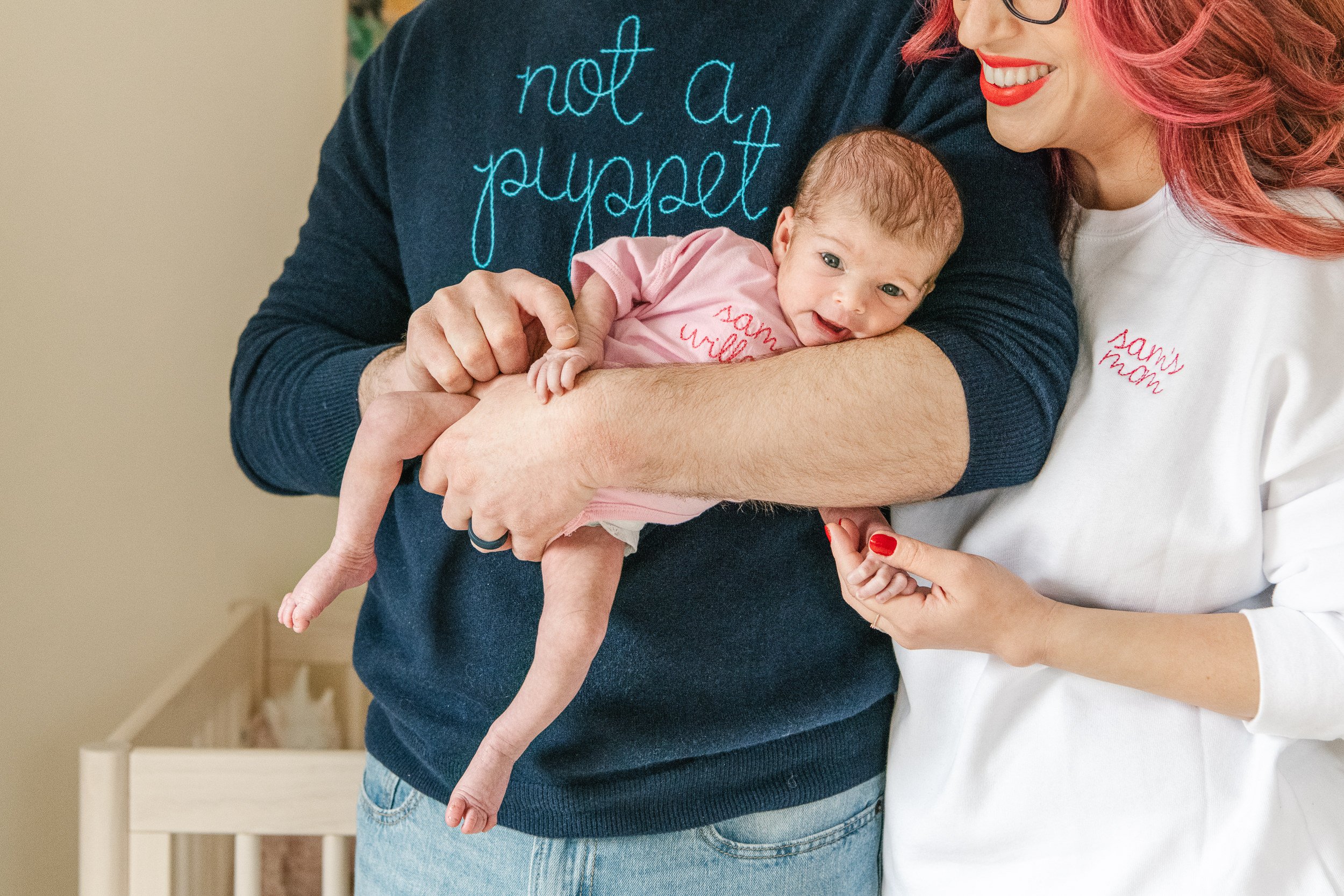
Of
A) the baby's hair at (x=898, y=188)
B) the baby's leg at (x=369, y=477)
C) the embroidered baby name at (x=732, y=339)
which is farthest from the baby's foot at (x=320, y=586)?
the baby's hair at (x=898, y=188)

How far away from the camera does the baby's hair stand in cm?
96

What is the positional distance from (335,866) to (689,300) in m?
1.08

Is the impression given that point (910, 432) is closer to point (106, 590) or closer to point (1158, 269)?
point (1158, 269)

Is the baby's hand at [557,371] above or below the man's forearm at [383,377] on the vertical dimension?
above

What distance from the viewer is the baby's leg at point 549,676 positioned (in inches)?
37.2

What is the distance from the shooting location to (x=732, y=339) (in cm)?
100

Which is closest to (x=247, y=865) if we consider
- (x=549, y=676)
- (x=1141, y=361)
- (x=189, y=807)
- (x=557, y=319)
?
(x=189, y=807)

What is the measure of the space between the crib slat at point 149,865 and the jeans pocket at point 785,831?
90 cm

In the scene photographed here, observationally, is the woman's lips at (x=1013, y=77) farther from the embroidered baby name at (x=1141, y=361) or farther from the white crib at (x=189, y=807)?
the white crib at (x=189, y=807)

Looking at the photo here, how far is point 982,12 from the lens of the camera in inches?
36.4

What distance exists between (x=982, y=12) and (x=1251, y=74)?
261 millimetres

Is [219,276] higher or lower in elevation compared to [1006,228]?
lower

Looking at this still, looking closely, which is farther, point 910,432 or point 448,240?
point 448,240

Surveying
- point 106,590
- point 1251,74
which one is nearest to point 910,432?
point 1251,74
